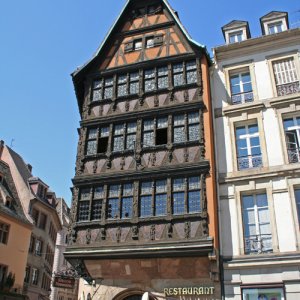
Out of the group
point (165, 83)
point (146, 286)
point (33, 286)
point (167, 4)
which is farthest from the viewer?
point (33, 286)

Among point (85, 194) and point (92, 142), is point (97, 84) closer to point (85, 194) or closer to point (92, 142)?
point (92, 142)

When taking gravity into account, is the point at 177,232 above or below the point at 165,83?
below

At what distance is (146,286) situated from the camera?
15398mm

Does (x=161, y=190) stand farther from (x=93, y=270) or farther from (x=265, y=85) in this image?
(x=265, y=85)

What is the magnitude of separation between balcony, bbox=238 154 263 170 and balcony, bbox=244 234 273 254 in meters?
2.75

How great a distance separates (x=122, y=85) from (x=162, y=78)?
200 centimetres

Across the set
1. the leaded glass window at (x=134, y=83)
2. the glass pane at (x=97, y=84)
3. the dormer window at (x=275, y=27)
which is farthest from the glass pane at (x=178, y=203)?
the dormer window at (x=275, y=27)

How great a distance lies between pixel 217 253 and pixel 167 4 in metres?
12.2

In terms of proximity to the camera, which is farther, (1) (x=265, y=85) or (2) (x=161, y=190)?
(1) (x=265, y=85)

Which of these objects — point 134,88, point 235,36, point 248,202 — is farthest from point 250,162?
point 235,36

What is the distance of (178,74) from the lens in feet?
60.1

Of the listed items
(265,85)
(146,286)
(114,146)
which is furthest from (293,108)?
(146,286)

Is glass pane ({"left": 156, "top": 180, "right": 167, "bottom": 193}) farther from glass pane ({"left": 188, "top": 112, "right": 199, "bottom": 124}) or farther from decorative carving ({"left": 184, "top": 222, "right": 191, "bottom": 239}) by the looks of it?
glass pane ({"left": 188, "top": 112, "right": 199, "bottom": 124})

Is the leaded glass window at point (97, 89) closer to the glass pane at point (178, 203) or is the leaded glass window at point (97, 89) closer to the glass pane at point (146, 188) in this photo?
the glass pane at point (146, 188)
